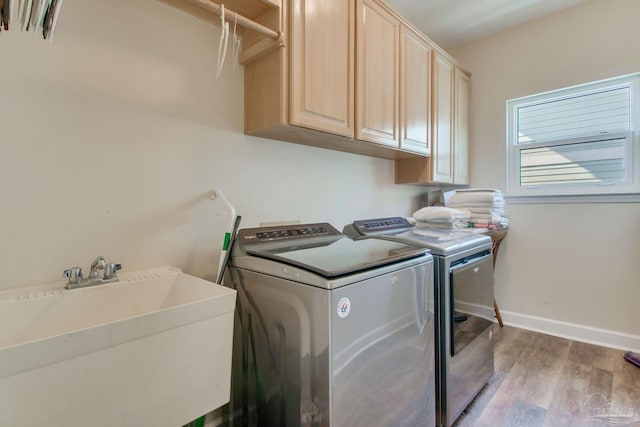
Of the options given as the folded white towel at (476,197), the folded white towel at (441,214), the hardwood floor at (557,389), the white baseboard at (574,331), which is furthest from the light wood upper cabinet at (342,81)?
the white baseboard at (574,331)

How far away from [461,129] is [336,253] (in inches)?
84.4

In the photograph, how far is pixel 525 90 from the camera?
2656mm

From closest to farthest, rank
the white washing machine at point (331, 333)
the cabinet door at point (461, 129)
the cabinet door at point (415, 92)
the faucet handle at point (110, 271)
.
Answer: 1. the white washing machine at point (331, 333)
2. the faucet handle at point (110, 271)
3. the cabinet door at point (415, 92)
4. the cabinet door at point (461, 129)

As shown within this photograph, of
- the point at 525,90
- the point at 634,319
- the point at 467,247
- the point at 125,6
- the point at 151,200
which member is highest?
the point at 525,90

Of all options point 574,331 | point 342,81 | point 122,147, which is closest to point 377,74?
point 342,81

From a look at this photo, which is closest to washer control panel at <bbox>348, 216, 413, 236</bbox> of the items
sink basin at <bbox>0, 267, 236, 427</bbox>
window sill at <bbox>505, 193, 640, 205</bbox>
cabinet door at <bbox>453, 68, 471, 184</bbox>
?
cabinet door at <bbox>453, 68, 471, 184</bbox>

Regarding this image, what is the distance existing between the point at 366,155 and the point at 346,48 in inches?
31.9

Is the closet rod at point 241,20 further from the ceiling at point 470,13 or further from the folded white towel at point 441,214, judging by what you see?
the folded white towel at point 441,214

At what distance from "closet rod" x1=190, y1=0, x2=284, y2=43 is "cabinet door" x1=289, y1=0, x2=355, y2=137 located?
0.09m

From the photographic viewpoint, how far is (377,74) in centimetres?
185

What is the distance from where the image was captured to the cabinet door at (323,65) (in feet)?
4.63

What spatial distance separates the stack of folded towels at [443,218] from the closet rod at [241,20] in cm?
163

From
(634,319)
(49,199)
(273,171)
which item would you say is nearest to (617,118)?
(634,319)

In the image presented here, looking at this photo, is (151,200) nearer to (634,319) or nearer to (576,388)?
(576,388)
